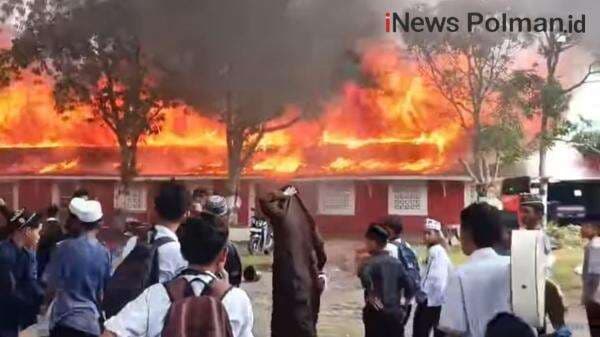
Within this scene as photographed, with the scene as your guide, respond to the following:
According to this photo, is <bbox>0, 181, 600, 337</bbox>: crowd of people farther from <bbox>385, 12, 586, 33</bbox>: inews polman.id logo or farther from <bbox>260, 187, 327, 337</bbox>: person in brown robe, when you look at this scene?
<bbox>385, 12, 586, 33</bbox>: inews polman.id logo

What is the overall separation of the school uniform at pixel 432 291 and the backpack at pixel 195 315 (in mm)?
3073

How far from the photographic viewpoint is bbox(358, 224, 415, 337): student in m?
5.46

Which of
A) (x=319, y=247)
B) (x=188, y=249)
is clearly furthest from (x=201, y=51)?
(x=188, y=249)

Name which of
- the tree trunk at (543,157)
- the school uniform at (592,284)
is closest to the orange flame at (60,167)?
the tree trunk at (543,157)

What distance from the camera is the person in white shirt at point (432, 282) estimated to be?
18.7 feet

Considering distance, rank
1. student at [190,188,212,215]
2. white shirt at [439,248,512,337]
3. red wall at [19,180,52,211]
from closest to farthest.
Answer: white shirt at [439,248,512,337]
student at [190,188,212,215]
red wall at [19,180,52,211]

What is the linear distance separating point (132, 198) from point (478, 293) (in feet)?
10.6

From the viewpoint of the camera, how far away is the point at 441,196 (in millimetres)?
5637

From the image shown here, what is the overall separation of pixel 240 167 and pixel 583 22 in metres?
2.21

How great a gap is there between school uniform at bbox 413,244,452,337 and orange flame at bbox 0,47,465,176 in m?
0.54

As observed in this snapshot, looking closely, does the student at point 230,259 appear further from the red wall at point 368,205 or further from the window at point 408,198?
the window at point 408,198

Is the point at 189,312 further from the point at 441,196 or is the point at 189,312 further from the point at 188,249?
the point at 441,196

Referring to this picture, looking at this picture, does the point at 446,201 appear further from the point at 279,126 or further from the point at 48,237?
the point at 48,237

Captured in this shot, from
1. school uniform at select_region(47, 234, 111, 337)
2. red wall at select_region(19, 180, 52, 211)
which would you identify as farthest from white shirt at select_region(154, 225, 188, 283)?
red wall at select_region(19, 180, 52, 211)
